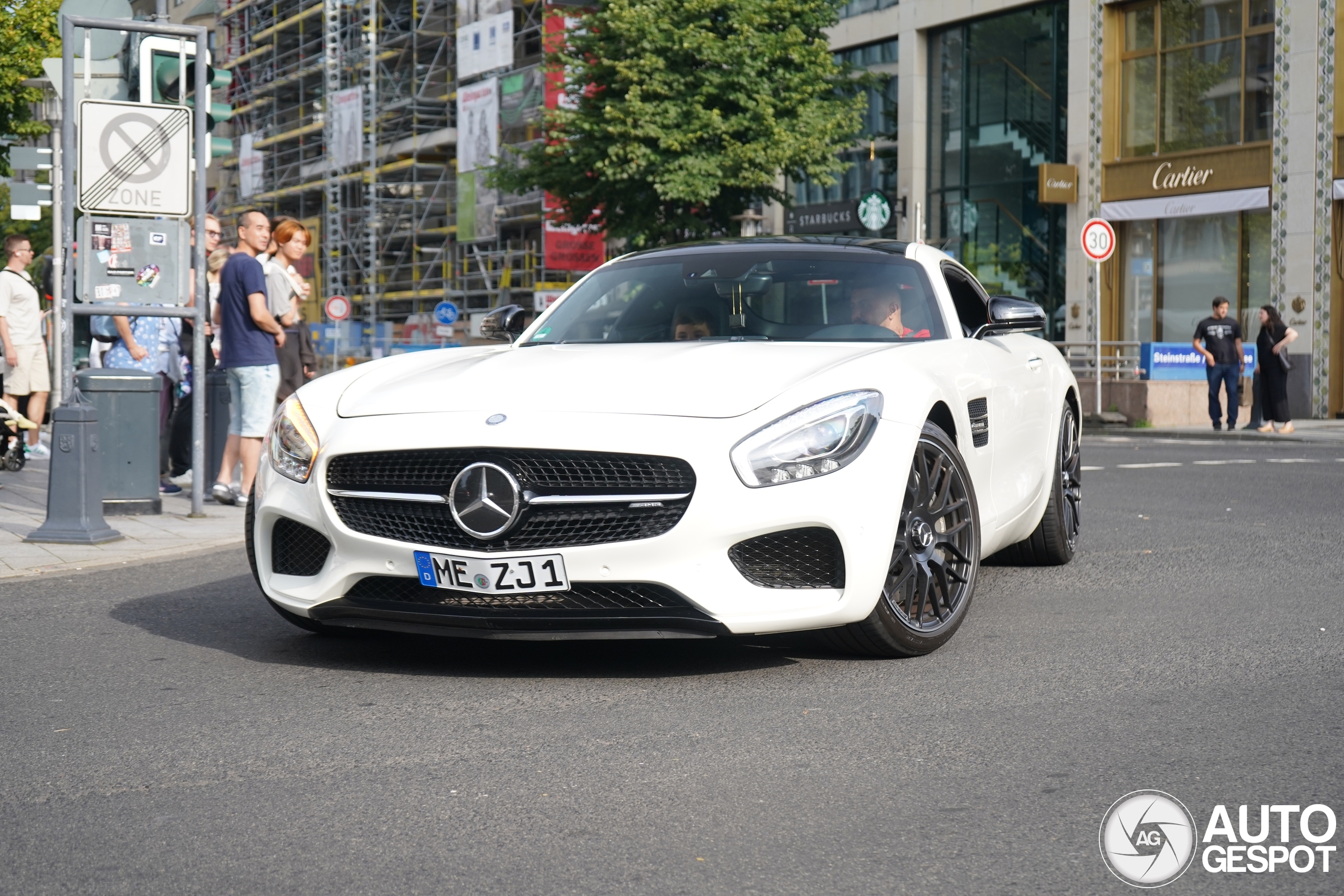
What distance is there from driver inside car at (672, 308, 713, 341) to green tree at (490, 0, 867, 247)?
2409cm

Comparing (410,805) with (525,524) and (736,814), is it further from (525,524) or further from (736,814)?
(525,524)

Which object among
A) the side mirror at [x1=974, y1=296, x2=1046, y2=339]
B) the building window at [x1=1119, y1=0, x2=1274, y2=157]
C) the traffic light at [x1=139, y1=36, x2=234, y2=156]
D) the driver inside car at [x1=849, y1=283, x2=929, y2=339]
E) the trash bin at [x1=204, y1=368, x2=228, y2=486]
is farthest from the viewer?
the building window at [x1=1119, y1=0, x2=1274, y2=157]

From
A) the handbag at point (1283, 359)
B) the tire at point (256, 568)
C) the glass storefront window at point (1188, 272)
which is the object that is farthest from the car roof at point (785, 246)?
the glass storefront window at point (1188, 272)

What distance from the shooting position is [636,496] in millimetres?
4480

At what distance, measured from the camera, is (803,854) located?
3078mm

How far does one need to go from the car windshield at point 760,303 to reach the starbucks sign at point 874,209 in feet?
86.7

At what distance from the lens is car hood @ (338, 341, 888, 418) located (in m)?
4.68

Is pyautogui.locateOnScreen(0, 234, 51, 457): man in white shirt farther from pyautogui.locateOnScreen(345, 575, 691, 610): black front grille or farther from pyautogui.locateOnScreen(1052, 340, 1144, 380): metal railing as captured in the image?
pyautogui.locateOnScreen(1052, 340, 1144, 380): metal railing

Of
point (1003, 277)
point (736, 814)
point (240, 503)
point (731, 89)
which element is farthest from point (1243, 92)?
point (736, 814)

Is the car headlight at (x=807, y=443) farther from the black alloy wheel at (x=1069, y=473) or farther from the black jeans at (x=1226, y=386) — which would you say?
the black jeans at (x=1226, y=386)

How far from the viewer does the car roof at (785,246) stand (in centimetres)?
622

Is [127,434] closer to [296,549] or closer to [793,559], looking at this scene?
[296,549]

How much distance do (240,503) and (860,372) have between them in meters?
6.43

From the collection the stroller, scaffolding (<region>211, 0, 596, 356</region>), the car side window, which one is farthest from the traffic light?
scaffolding (<region>211, 0, 596, 356</region>)
